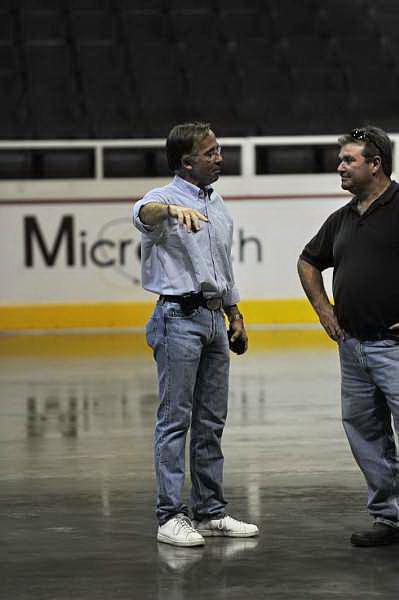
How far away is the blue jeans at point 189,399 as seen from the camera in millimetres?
6758

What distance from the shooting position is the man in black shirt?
659 centimetres

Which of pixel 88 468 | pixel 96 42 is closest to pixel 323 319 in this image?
pixel 88 468

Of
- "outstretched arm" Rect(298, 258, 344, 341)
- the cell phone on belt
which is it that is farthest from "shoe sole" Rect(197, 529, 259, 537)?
"outstretched arm" Rect(298, 258, 344, 341)

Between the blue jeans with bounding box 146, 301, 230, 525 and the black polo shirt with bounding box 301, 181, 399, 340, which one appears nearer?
the black polo shirt with bounding box 301, 181, 399, 340

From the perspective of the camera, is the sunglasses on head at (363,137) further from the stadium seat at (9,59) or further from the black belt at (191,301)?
the stadium seat at (9,59)

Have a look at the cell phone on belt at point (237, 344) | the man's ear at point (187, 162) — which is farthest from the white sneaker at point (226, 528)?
the man's ear at point (187, 162)

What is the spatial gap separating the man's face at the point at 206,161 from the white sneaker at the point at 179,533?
1.73m

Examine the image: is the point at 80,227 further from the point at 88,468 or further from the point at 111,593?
the point at 111,593

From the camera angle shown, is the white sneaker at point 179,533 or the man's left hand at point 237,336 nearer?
the white sneaker at point 179,533

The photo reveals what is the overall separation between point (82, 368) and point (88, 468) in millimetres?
5750

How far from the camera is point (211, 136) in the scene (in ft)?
22.4

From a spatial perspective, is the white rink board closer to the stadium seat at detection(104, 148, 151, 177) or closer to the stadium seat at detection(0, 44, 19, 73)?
the stadium seat at detection(104, 148, 151, 177)

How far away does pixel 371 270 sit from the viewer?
6.59 metres

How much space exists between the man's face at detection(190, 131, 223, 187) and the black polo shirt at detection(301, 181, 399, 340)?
2.44ft
